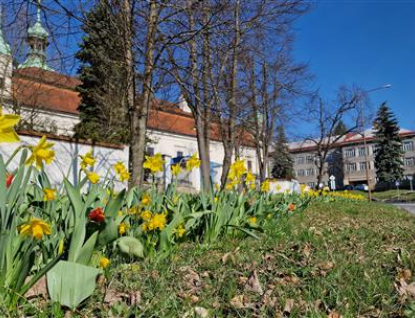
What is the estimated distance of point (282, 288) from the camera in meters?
2.07

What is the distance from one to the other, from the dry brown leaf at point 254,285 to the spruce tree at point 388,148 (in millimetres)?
48855

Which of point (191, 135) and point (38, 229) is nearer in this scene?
point (38, 229)

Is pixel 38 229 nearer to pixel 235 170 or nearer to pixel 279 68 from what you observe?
pixel 235 170

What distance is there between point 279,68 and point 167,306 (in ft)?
33.4

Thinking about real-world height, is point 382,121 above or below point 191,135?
above

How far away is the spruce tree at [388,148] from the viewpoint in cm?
4603

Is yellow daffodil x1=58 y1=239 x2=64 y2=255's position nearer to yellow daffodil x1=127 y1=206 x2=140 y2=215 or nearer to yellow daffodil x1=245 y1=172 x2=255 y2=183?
yellow daffodil x1=127 y1=206 x2=140 y2=215

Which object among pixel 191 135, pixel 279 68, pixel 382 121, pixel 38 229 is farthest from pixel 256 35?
pixel 382 121

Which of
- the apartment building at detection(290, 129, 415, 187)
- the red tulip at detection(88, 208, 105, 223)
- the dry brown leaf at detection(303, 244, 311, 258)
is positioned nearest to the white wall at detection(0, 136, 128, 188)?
the dry brown leaf at detection(303, 244, 311, 258)

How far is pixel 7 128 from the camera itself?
1.25m

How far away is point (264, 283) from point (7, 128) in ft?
5.38

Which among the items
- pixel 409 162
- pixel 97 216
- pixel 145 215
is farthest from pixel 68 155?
pixel 409 162

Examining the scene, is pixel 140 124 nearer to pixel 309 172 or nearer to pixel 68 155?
pixel 68 155

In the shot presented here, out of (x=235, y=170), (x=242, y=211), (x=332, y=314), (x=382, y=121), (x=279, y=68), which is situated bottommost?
(x=332, y=314)
